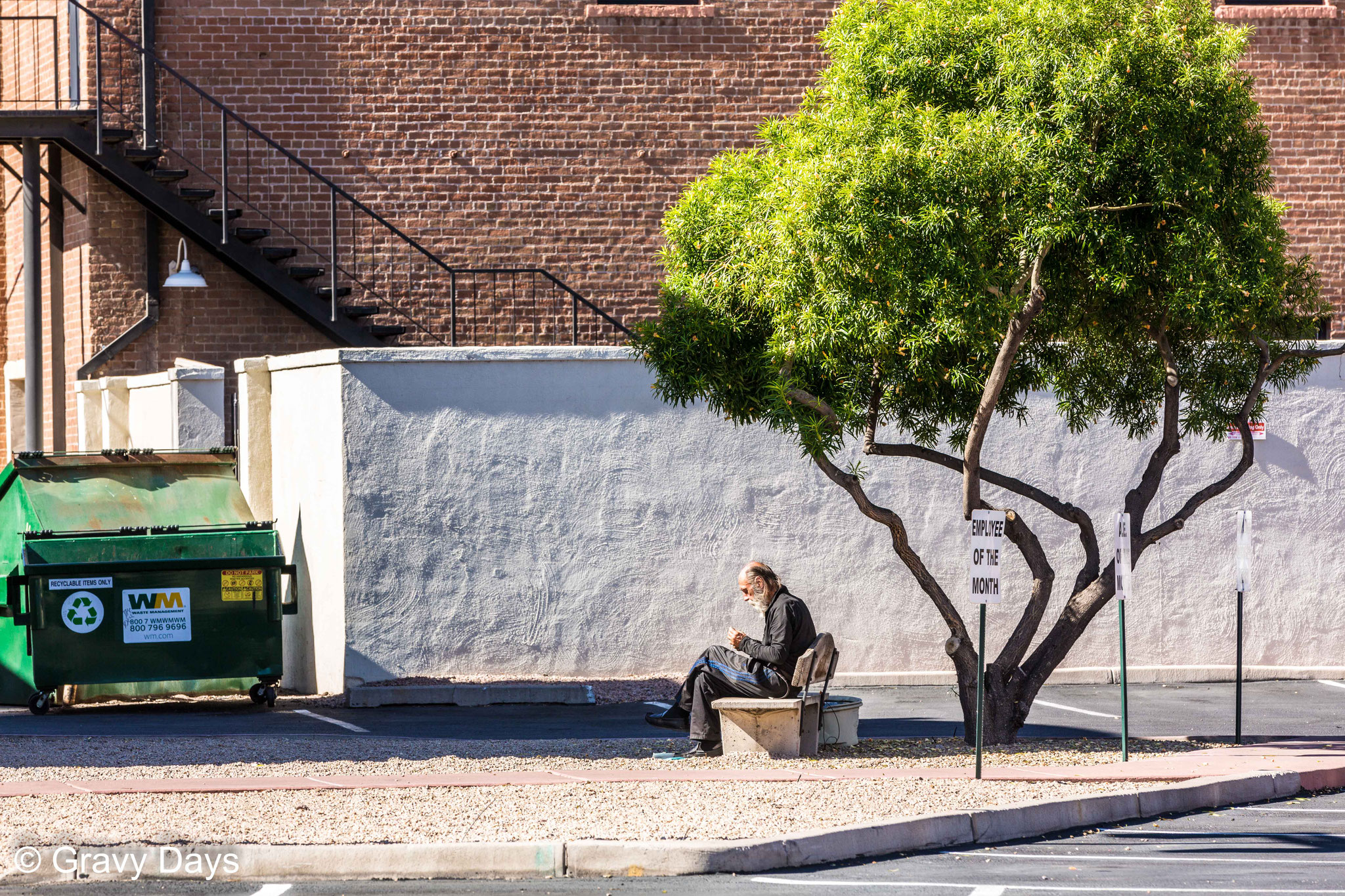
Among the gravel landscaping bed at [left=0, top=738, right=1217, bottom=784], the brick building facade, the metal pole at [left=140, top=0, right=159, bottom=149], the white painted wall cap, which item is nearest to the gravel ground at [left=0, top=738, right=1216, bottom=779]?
the gravel landscaping bed at [left=0, top=738, right=1217, bottom=784]

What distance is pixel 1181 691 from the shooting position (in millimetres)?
14523

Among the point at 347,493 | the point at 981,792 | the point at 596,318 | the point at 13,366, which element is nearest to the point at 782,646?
the point at 981,792

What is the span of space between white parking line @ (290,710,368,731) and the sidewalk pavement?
2.52 m

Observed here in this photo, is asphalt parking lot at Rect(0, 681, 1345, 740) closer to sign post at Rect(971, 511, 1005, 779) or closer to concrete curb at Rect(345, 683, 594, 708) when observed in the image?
concrete curb at Rect(345, 683, 594, 708)

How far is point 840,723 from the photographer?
11117mm

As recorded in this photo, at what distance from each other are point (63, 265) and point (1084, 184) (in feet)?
44.2

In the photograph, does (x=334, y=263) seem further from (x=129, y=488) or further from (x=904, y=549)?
(x=904, y=549)

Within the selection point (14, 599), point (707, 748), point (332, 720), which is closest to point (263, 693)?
point (332, 720)

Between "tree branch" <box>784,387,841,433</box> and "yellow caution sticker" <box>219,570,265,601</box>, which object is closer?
"tree branch" <box>784,387,841,433</box>

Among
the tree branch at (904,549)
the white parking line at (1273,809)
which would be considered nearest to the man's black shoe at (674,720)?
the tree branch at (904,549)

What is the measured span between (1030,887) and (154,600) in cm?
826

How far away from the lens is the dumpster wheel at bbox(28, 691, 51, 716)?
1298 centimetres

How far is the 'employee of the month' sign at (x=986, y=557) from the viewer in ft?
32.5

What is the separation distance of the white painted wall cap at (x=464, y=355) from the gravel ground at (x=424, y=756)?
3841mm
